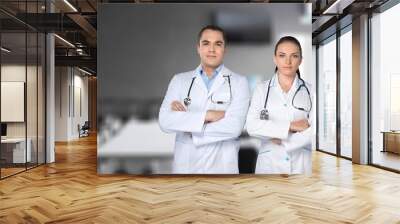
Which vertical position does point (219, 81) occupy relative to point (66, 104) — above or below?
above

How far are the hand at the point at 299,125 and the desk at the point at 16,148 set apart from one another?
4585 mm

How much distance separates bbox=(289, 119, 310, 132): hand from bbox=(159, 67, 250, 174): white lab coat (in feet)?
2.56

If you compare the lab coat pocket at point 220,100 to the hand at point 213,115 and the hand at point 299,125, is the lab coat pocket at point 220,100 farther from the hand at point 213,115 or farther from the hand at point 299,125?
the hand at point 299,125

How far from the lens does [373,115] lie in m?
8.24

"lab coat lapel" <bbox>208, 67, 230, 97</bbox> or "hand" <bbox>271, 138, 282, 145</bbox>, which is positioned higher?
"lab coat lapel" <bbox>208, 67, 230, 97</bbox>

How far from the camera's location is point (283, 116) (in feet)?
21.6

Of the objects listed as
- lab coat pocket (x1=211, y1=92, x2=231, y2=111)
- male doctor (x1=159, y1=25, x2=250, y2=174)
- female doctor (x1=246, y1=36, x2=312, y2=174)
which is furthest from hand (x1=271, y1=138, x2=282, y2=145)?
lab coat pocket (x1=211, y1=92, x2=231, y2=111)

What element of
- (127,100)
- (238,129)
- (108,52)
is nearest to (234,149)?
(238,129)

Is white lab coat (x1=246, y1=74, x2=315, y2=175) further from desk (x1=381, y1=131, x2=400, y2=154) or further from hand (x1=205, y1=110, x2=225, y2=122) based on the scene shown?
desk (x1=381, y1=131, x2=400, y2=154)

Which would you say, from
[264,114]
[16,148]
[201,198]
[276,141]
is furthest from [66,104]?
[201,198]

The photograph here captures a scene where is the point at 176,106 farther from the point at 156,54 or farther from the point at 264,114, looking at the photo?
the point at 264,114

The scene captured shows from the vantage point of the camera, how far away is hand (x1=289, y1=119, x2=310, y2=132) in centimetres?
662

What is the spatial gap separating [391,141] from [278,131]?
7.96 feet

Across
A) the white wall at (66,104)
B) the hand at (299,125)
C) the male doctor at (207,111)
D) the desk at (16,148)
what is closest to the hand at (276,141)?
the hand at (299,125)
